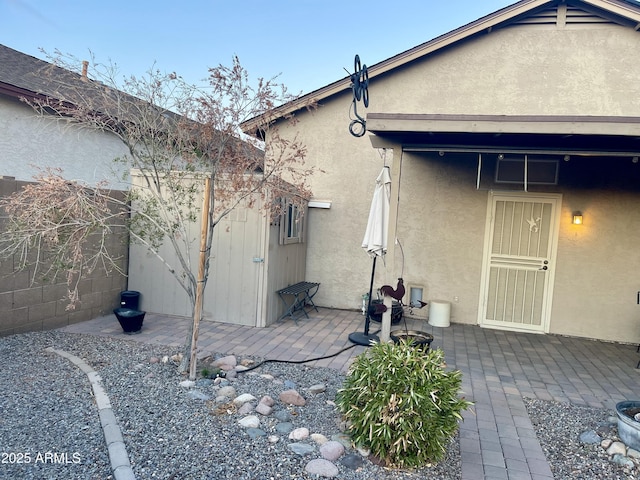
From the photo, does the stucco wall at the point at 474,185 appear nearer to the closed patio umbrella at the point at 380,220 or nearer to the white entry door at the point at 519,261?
the white entry door at the point at 519,261

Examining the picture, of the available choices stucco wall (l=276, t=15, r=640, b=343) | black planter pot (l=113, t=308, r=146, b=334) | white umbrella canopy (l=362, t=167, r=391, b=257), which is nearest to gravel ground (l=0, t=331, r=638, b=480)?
black planter pot (l=113, t=308, r=146, b=334)

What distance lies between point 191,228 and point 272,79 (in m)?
2.90

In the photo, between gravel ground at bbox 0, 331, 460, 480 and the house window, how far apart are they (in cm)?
246

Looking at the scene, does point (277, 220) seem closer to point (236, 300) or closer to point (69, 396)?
point (236, 300)

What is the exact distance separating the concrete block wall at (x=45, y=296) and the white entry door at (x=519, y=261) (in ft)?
19.5

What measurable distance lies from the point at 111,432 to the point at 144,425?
23 centimetres

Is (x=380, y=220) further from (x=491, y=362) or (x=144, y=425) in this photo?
(x=144, y=425)

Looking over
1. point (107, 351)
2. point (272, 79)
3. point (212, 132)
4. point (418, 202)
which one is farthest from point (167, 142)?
point (418, 202)

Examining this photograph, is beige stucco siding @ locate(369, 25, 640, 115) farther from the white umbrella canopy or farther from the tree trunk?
the tree trunk

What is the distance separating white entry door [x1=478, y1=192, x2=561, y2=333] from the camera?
21.9ft

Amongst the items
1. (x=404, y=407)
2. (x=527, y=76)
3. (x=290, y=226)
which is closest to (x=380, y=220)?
(x=290, y=226)

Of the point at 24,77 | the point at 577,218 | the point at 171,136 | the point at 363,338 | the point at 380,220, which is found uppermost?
the point at 24,77

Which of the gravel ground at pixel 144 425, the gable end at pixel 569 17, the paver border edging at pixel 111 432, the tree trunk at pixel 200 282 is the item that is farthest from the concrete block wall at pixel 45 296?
the gable end at pixel 569 17

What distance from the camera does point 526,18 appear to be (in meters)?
6.66
